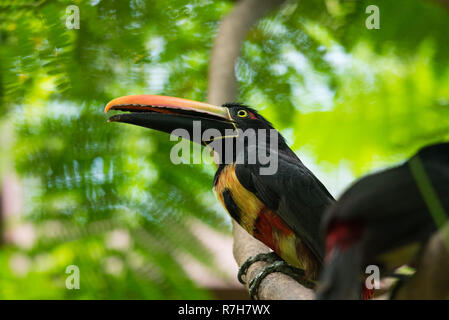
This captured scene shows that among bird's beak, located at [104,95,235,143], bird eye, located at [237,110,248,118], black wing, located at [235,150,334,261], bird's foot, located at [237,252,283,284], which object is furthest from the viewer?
bird eye, located at [237,110,248,118]

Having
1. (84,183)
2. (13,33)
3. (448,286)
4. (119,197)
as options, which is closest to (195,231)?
(119,197)

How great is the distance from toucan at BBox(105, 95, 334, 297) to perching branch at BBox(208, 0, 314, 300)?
0.06 m

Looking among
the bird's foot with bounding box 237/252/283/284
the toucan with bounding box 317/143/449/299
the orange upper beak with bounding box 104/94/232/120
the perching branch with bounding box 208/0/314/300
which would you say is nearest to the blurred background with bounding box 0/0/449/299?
the perching branch with bounding box 208/0/314/300

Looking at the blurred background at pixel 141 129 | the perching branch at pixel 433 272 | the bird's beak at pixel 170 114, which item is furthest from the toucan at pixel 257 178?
the perching branch at pixel 433 272

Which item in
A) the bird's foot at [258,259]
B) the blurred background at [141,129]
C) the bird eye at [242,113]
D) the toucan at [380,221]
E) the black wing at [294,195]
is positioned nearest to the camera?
the toucan at [380,221]

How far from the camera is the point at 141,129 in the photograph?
3.54m

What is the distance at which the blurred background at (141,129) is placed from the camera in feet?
10.5

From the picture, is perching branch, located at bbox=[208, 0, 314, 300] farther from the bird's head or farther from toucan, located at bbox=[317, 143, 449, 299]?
toucan, located at bbox=[317, 143, 449, 299]

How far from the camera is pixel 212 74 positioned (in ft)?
11.0

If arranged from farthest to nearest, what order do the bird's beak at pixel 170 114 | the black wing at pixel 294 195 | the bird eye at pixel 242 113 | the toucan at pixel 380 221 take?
the bird eye at pixel 242 113, the bird's beak at pixel 170 114, the black wing at pixel 294 195, the toucan at pixel 380 221

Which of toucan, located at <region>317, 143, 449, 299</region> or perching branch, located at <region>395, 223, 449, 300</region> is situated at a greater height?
toucan, located at <region>317, 143, 449, 299</region>

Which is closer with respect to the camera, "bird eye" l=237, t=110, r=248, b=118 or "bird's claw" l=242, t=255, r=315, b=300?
"bird's claw" l=242, t=255, r=315, b=300

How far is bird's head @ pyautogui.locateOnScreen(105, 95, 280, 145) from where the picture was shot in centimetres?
280

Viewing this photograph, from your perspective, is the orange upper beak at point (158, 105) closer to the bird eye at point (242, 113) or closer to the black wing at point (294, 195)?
the bird eye at point (242, 113)
